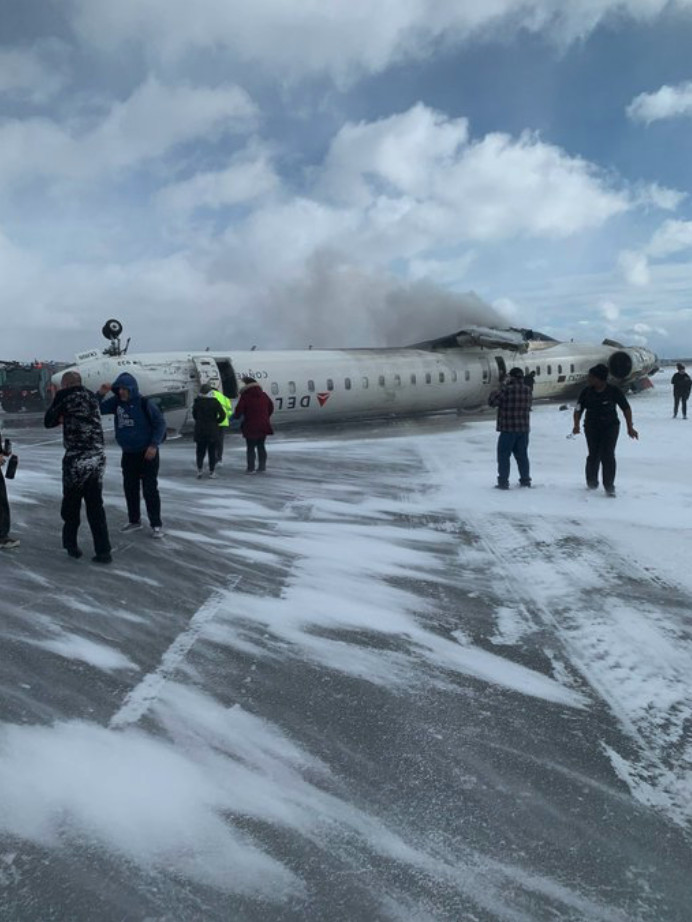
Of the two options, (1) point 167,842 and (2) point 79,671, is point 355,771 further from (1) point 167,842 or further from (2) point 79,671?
(2) point 79,671

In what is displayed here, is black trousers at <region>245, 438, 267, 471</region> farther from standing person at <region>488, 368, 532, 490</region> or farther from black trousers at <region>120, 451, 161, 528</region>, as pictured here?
black trousers at <region>120, 451, 161, 528</region>

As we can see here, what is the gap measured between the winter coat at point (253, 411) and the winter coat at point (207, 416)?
0.52 meters

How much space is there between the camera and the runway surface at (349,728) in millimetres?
2307

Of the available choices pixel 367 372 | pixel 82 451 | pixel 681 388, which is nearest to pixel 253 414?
pixel 82 451

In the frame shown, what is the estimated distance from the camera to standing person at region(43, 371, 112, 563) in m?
5.87

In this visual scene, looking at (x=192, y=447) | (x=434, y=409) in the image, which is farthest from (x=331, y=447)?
(x=434, y=409)

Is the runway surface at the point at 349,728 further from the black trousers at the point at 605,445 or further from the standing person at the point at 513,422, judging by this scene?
the standing person at the point at 513,422

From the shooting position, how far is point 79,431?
5.89 m

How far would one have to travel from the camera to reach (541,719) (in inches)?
133

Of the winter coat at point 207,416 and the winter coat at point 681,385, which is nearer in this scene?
the winter coat at point 207,416

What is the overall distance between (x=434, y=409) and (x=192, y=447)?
9520 mm

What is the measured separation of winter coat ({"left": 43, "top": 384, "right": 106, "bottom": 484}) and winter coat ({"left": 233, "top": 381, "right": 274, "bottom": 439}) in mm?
5258

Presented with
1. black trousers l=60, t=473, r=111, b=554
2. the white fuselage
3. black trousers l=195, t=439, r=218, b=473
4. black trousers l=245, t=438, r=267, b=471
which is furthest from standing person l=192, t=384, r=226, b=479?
the white fuselage

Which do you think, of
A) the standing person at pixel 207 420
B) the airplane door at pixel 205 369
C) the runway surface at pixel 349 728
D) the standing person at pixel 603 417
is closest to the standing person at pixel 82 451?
the runway surface at pixel 349 728
